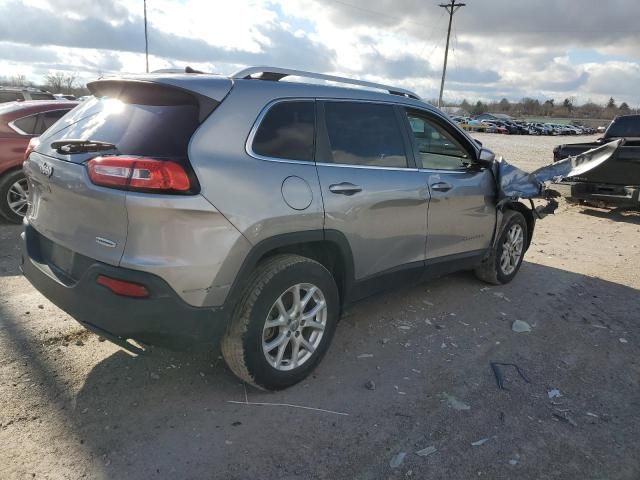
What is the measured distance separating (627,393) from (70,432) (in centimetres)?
342

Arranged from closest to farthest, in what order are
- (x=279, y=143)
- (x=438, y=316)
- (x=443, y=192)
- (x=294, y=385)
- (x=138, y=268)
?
1. (x=138, y=268)
2. (x=279, y=143)
3. (x=294, y=385)
4. (x=443, y=192)
5. (x=438, y=316)

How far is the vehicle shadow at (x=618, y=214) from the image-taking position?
365 inches

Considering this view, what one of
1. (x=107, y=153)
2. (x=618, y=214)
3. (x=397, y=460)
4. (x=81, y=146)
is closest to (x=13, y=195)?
(x=81, y=146)

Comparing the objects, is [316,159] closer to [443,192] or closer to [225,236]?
[225,236]

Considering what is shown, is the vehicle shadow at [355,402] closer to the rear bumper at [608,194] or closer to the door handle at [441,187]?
the door handle at [441,187]

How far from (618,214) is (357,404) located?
863 centimetres

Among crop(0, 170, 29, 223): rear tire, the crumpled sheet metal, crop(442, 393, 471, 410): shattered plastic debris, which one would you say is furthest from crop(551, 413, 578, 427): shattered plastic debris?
crop(0, 170, 29, 223): rear tire

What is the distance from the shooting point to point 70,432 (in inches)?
108

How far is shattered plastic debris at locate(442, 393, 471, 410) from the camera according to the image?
3.17 meters

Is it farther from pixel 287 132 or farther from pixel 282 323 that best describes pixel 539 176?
pixel 282 323

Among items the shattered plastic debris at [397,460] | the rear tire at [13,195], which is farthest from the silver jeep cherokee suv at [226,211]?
the rear tire at [13,195]

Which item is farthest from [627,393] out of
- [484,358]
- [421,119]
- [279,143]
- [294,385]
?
[279,143]

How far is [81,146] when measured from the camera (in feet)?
9.25

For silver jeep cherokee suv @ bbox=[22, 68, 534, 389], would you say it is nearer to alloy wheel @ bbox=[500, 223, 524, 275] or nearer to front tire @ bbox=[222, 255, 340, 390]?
front tire @ bbox=[222, 255, 340, 390]
